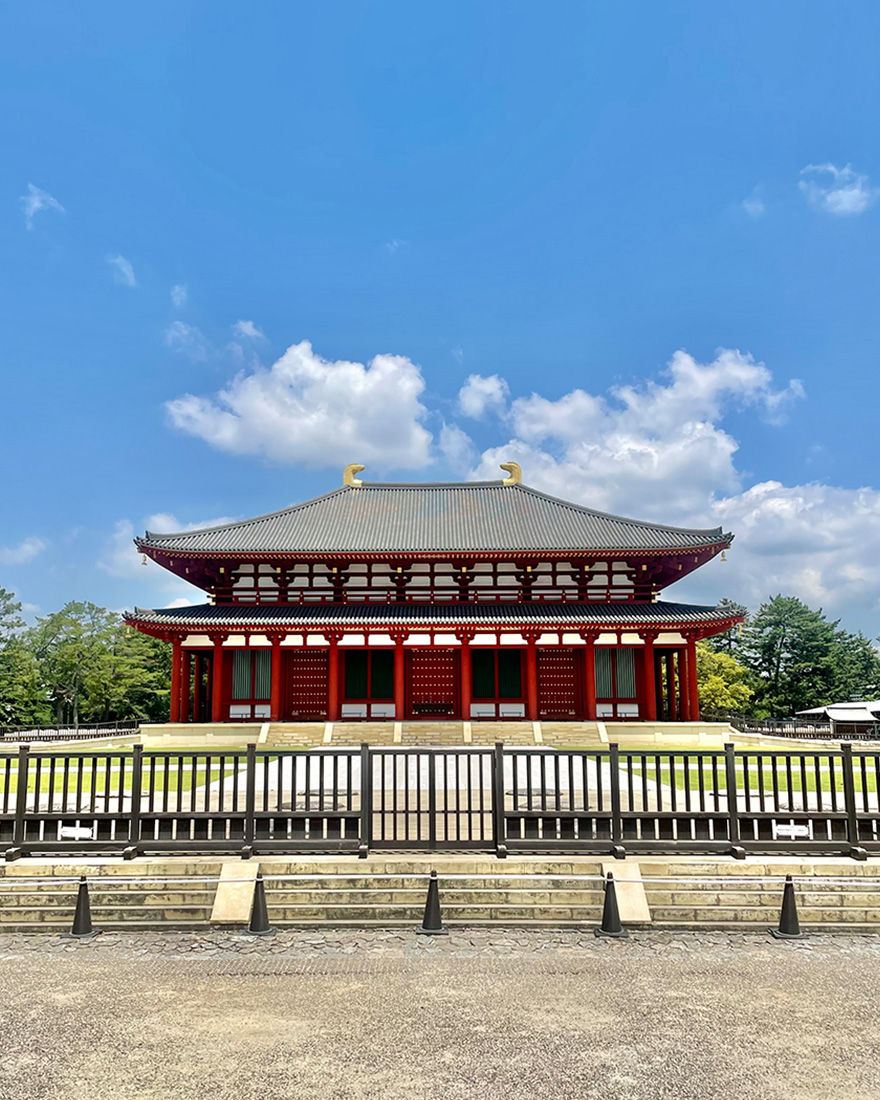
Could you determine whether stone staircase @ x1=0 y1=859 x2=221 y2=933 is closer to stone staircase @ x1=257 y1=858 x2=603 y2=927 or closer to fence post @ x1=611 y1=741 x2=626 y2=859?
stone staircase @ x1=257 y1=858 x2=603 y2=927

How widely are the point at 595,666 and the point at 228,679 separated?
15087 millimetres

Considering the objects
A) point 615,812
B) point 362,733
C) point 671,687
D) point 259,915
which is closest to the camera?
point 259,915

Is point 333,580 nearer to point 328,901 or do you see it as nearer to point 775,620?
point 328,901

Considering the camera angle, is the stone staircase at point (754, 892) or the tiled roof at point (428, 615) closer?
the stone staircase at point (754, 892)

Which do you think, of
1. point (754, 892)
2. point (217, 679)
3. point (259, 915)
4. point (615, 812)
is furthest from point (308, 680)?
point (754, 892)

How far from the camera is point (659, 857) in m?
7.91

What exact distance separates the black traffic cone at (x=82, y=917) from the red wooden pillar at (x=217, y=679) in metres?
21.4

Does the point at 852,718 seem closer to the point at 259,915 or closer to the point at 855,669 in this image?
the point at 855,669

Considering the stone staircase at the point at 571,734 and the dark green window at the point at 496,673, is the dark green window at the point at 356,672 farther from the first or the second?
the stone staircase at the point at 571,734

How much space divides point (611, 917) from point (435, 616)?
70.4 feet

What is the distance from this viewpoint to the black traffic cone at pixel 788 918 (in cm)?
697

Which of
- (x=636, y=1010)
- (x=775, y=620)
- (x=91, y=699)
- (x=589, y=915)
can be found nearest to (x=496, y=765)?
(x=589, y=915)

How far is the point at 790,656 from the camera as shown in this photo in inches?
2045

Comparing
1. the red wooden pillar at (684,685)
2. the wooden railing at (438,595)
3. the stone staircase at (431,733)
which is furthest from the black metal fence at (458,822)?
the wooden railing at (438,595)
